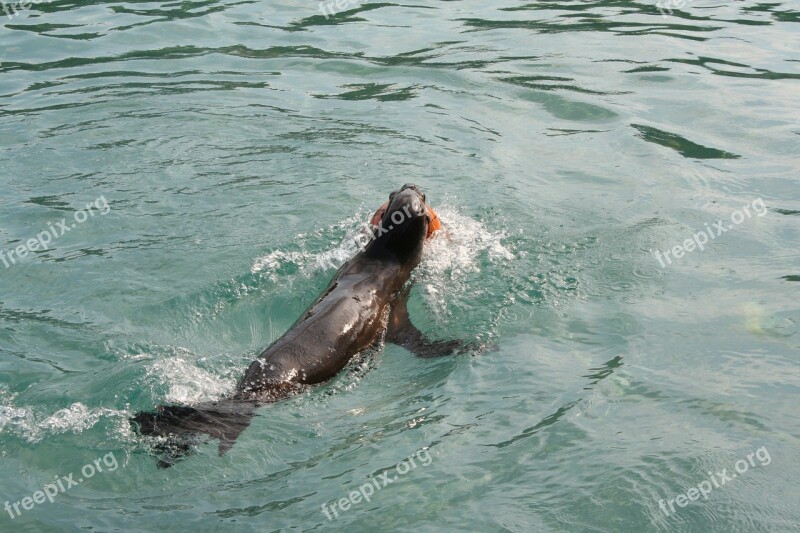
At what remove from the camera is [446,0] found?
2070cm

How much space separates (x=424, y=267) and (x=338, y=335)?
211 cm

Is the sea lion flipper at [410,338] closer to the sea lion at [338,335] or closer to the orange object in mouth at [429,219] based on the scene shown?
the sea lion at [338,335]

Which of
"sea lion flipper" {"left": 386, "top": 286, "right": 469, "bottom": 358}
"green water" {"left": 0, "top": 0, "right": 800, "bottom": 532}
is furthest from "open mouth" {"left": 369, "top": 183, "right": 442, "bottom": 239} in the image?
"sea lion flipper" {"left": 386, "top": 286, "right": 469, "bottom": 358}

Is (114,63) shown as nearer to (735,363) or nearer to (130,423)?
(130,423)

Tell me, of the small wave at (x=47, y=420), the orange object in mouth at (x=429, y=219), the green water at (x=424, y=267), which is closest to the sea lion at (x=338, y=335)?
the orange object in mouth at (x=429, y=219)

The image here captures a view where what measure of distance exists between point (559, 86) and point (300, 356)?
9.17 meters

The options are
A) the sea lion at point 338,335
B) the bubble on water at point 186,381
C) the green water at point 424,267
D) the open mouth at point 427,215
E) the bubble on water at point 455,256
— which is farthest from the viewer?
the open mouth at point 427,215

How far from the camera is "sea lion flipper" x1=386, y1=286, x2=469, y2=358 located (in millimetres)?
8258

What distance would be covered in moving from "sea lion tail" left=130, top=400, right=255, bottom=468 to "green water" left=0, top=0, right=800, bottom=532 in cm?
10

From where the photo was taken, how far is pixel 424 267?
32.7 ft

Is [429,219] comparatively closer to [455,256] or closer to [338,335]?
[455,256]

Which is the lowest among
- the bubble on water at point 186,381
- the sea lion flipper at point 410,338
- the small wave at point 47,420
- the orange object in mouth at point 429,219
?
the sea lion flipper at point 410,338

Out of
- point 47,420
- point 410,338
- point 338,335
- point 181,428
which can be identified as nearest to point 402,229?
point 410,338

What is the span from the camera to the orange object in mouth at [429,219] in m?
10.1
